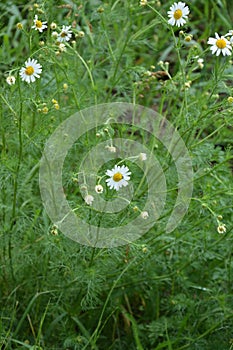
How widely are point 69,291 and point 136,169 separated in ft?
1.74

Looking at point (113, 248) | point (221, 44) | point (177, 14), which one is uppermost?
point (177, 14)

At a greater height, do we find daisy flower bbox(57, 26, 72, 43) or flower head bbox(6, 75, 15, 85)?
daisy flower bbox(57, 26, 72, 43)

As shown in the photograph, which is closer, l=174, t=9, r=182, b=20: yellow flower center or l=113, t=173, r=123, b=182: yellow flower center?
l=113, t=173, r=123, b=182: yellow flower center

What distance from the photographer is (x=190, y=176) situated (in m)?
2.21

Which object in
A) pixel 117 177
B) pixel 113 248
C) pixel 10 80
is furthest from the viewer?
pixel 113 248

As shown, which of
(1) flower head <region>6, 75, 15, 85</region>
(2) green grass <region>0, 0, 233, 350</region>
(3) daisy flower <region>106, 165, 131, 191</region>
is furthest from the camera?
(2) green grass <region>0, 0, 233, 350</region>

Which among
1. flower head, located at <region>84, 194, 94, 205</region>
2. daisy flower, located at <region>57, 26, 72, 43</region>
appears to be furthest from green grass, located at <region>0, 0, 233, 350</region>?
flower head, located at <region>84, 194, 94, 205</region>

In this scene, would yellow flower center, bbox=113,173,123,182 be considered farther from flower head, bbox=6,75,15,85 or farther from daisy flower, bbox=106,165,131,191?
flower head, bbox=6,75,15,85

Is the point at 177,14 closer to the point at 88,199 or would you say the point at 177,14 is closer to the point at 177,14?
the point at 177,14

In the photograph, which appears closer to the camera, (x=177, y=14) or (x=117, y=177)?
(x=117, y=177)

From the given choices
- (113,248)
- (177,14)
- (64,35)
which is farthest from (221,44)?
(113,248)

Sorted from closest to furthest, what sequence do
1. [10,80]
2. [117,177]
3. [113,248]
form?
[117,177]
[10,80]
[113,248]

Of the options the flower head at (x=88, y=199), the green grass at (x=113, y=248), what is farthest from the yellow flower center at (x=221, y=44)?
the flower head at (x=88, y=199)

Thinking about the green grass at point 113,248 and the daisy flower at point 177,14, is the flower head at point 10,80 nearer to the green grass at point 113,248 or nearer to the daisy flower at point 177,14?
the green grass at point 113,248
